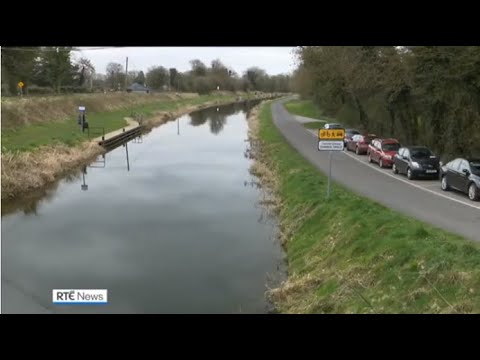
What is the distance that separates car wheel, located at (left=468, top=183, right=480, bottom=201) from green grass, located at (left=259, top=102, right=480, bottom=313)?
3.56m

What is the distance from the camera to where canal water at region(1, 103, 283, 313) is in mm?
11844

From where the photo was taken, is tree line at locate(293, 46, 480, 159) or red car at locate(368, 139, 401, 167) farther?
red car at locate(368, 139, 401, 167)

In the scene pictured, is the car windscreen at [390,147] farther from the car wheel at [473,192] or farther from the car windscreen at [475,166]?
the car wheel at [473,192]

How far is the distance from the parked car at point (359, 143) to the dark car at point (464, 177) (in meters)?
11.2

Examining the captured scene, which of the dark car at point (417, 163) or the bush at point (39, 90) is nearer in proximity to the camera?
the dark car at point (417, 163)

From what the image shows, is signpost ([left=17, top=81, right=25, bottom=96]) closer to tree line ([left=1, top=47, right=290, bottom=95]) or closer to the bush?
tree line ([left=1, top=47, right=290, bottom=95])

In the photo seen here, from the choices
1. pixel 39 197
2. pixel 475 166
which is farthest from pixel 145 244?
pixel 475 166

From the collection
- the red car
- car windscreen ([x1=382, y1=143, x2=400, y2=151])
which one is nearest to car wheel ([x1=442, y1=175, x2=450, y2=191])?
the red car

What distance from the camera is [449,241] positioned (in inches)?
446

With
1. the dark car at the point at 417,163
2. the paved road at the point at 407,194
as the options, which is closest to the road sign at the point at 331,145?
the paved road at the point at 407,194

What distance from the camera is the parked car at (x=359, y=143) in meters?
30.7

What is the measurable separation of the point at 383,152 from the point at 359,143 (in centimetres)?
508

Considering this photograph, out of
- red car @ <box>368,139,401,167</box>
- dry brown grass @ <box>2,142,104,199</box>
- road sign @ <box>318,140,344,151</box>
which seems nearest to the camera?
road sign @ <box>318,140,344,151</box>

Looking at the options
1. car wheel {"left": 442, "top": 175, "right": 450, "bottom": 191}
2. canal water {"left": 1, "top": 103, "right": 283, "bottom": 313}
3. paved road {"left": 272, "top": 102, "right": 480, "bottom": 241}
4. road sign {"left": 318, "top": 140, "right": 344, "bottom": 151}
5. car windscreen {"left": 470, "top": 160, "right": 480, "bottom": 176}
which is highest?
road sign {"left": 318, "top": 140, "right": 344, "bottom": 151}
